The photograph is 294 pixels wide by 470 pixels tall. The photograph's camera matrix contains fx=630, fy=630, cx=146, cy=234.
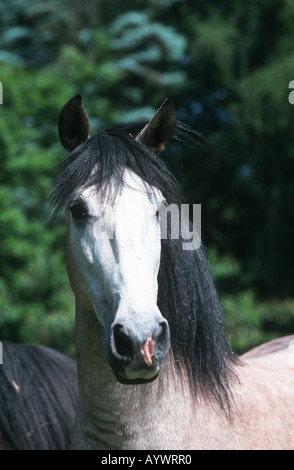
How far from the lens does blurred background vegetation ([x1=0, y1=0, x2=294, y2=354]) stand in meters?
13.3

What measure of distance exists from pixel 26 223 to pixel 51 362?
6.99 metres

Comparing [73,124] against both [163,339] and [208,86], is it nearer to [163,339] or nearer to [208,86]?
[163,339]

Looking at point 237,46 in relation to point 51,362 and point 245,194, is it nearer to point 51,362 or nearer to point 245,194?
point 245,194

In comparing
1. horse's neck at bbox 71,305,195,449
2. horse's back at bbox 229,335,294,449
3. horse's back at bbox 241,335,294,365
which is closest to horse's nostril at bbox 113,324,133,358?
horse's neck at bbox 71,305,195,449

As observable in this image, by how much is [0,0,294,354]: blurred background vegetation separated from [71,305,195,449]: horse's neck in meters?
9.32

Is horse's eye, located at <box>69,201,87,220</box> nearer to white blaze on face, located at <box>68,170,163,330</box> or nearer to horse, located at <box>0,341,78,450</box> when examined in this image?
white blaze on face, located at <box>68,170,163,330</box>

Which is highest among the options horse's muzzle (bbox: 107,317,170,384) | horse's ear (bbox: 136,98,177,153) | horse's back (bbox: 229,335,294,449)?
horse's ear (bbox: 136,98,177,153)

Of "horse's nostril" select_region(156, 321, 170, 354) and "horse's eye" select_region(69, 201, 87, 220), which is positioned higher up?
"horse's eye" select_region(69, 201, 87, 220)

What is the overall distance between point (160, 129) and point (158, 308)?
78 centimetres

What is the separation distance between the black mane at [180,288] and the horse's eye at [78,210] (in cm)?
6

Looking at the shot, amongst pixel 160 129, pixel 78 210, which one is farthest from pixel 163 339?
pixel 160 129

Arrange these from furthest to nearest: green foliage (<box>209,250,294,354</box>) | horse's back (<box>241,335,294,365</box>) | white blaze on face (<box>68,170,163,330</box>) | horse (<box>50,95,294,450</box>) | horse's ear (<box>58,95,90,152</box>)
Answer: green foliage (<box>209,250,294,354</box>) → horse's back (<box>241,335,294,365</box>) → horse's ear (<box>58,95,90,152</box>) → horse (<box>50,95,294,450</box>) → white blaze on face (<box>68,170,163,330</box>)

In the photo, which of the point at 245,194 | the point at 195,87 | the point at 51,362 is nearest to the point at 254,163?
the point at 245,194

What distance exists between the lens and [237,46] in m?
15.6
